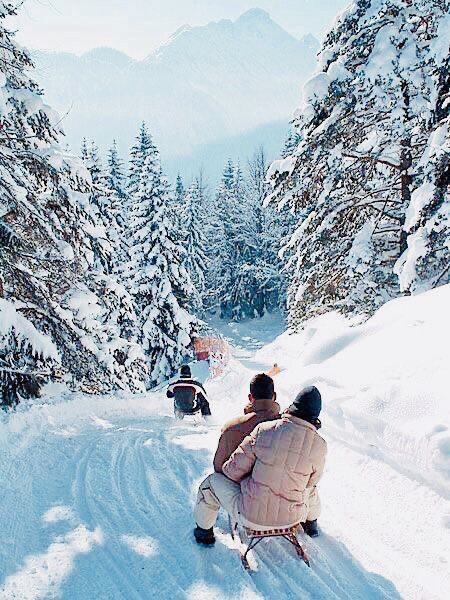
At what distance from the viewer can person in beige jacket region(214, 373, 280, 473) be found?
4.10 metres

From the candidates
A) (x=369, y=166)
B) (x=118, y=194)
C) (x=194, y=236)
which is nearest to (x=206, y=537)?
(x=369, y=166)

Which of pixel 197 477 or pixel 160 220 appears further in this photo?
pixel 160 220

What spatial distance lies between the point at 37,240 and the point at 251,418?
21.0ft

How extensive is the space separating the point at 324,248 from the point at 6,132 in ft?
23.4

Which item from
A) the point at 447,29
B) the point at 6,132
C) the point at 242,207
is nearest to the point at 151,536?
the point at 6,132

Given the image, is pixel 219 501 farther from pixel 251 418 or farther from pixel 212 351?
pixel 212 351

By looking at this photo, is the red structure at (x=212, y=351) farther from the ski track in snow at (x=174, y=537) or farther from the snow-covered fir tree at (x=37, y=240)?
the ski track in snow at (x=174, y=537)

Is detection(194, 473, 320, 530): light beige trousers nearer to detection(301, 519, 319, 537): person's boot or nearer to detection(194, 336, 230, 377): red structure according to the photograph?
detection(301, 519, 319, 537): person's boot

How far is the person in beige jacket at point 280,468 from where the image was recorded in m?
3.51

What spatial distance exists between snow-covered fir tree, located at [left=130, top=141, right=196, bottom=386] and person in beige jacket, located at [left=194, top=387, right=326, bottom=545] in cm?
1772

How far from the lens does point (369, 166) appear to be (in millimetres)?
10672

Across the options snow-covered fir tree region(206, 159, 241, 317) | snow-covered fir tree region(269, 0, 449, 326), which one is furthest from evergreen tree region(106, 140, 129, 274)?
snow-covered fir tree region(206, 159, 241, 317)

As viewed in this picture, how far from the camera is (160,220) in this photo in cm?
2162

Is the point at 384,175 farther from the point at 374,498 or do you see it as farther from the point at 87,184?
the point at 374,498
